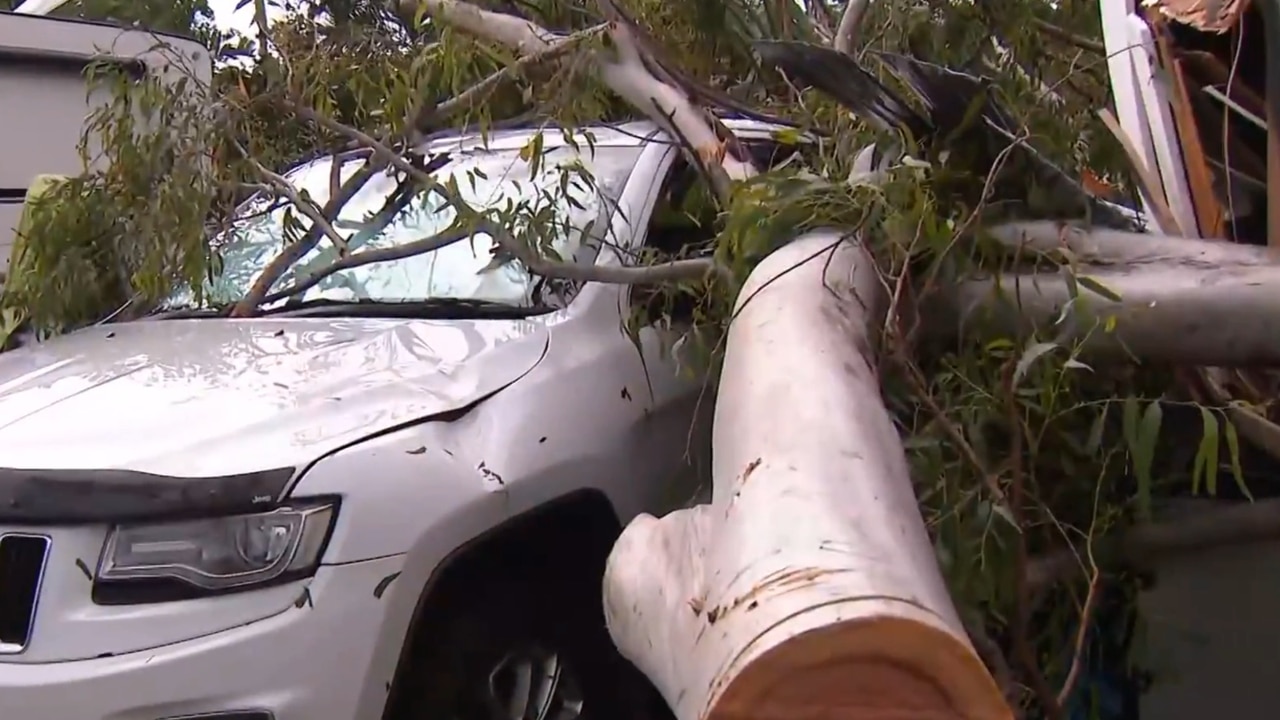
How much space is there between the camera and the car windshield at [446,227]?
338 centimetres

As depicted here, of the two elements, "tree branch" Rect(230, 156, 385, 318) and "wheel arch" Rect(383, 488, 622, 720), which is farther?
"tree branch" Rect(230, 156, 385, 318)

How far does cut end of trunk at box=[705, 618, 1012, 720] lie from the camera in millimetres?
1014

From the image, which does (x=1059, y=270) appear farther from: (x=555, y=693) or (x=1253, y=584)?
(x=555, y=693)

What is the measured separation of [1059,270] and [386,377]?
4.73 ft

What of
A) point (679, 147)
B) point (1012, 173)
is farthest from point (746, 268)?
point (679, 147)

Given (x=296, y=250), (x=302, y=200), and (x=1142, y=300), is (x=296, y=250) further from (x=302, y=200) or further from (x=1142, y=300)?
(x=1142, y=300)

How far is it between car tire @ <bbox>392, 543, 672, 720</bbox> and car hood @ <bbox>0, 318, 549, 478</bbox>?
41cm

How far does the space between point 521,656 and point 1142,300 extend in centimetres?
150

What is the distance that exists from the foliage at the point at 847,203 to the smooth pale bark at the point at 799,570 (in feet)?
1.45

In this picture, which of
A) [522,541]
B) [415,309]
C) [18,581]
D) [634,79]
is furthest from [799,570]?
[634,79]

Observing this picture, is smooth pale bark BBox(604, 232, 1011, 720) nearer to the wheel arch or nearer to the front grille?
the wheel arch

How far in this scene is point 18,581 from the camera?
2441mm

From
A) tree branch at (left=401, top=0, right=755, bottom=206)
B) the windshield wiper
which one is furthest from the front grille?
tree branch at (left=401, top=0, right=755, bottom=206)

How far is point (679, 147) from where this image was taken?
364cm
